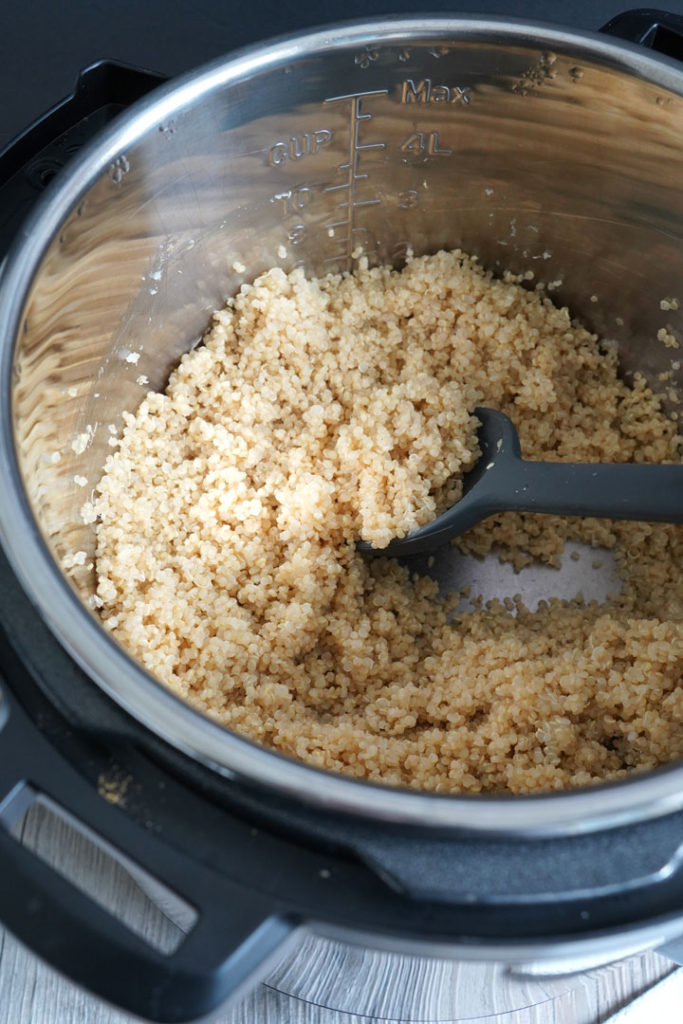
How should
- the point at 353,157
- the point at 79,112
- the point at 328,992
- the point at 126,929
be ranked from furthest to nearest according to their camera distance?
the point at 353,157, the point at 79,112, the point at 328,992, the point at 126,929

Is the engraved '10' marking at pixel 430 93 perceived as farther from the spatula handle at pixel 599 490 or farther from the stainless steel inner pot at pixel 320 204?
the spatula handle at pixel 599 490

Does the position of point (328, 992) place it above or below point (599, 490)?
below

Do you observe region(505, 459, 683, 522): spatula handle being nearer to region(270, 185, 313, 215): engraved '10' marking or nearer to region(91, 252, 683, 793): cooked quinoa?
region(91, 252, 683, 793): cooked quinoa

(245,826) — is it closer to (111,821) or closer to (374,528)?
(111,821)

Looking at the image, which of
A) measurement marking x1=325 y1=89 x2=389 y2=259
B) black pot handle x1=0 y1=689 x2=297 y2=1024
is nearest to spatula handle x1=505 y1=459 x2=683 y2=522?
measurement marking x1=325 y1=89 x2=389 y2=259

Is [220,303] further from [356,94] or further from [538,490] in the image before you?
[538,490]

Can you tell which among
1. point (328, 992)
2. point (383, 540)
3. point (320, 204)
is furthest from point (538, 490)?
point (328, 992)

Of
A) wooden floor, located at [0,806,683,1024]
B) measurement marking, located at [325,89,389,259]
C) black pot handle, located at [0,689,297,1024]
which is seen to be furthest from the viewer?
measurement marking, located at [325,89,389,259]

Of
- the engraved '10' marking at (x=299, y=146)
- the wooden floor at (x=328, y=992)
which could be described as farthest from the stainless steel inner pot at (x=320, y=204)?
the wooden floor at (x=328, y=992)
